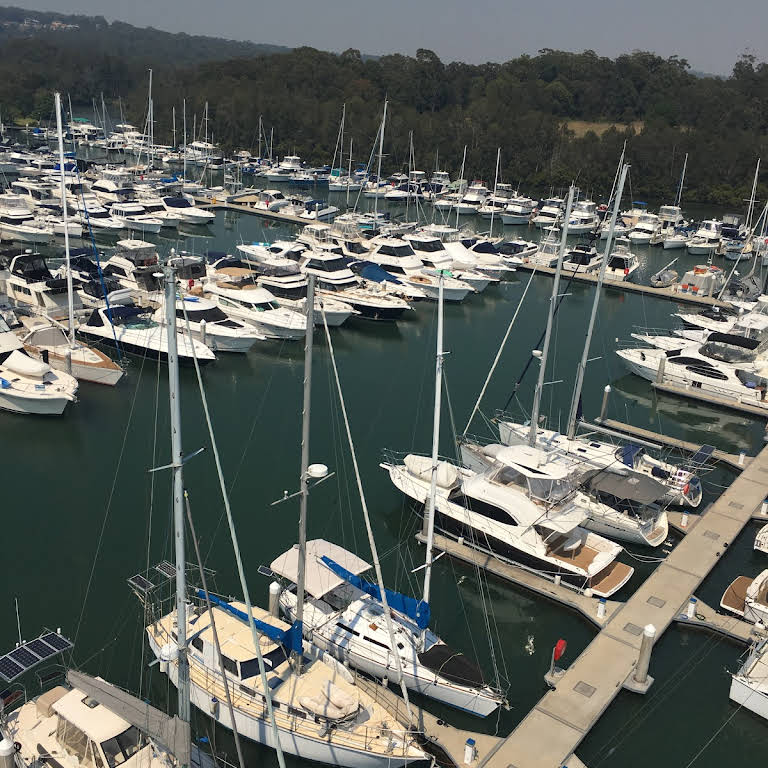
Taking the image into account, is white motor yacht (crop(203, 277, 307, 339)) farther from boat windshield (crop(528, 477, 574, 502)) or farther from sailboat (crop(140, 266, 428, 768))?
sailboat (crop(140, 266, 428, 768))

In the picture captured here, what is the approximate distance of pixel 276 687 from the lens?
56.8 ft

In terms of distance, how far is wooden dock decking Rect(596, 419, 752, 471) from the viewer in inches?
1252

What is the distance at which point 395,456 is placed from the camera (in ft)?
103

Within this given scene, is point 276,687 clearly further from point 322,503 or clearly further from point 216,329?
point 216,329

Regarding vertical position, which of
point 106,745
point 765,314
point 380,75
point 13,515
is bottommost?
point 13,515

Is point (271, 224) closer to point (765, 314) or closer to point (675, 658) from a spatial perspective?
point (765, 314)

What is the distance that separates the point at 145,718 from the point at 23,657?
12.5 feet

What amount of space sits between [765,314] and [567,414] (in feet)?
61.0

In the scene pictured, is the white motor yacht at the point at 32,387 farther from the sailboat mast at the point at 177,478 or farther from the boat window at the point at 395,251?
the boat window at the point at 395,251

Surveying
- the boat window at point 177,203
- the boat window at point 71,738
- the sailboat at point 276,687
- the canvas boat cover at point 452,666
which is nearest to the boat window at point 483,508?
the canvas boat cover at point 452,666

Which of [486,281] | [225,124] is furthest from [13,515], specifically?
[225,124]

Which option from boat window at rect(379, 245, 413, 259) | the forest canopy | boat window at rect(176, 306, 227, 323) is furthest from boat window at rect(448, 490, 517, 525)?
the forest canopy

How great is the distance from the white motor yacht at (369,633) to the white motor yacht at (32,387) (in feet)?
49.9

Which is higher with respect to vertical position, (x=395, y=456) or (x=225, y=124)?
(x=225, y=124)
